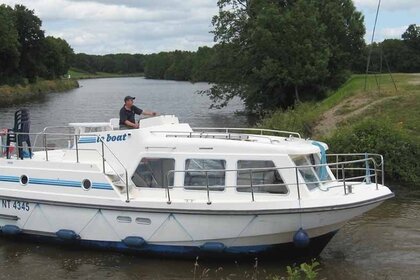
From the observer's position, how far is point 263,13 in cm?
4009

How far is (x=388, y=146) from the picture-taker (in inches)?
730

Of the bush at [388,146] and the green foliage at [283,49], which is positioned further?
the green foliage at [283,49]

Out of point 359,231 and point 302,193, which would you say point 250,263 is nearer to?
point 302,193

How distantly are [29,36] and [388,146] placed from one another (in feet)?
268

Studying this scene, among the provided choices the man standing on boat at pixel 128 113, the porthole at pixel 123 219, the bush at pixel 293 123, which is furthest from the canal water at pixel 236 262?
the bush at pixel 293 123

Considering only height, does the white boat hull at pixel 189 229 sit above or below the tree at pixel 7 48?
below

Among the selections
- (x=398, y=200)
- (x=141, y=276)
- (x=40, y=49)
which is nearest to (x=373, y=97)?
(x=398, y=200)

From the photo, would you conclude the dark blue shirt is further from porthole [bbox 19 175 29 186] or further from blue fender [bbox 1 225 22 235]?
blue fender [bbox 1 225 22 235]

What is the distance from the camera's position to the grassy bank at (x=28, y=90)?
211ft

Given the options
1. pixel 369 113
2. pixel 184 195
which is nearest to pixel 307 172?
pixel 184 195

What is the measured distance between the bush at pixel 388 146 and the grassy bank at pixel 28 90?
1735 inches

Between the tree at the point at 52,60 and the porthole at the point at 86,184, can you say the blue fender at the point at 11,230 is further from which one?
the tree at the point at 52,60

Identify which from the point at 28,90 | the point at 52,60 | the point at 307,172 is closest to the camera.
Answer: the point at 307,172

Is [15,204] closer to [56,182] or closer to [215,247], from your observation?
[56,182]
